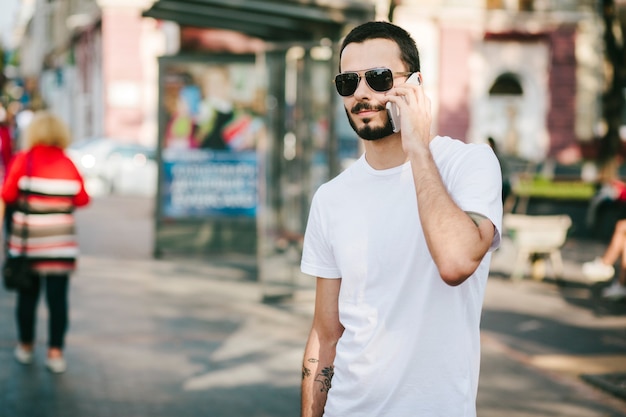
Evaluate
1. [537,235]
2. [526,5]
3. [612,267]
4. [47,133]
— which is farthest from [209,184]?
[526,5]

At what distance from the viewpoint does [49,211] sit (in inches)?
263

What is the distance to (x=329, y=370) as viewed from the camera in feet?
8.84

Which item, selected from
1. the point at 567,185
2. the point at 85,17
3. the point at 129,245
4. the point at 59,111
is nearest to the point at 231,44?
the point at 129,245

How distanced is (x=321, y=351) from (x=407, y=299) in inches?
16.3

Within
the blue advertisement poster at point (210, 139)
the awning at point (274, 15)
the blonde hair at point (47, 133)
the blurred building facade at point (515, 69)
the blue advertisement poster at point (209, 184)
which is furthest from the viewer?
the blurred building facade at point (515, 69)

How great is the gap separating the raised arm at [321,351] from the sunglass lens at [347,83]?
0.51m

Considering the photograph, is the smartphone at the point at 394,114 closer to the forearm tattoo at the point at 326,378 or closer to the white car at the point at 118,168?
the forearm tattoo at the point at 326,378

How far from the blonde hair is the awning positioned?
297 centimetres

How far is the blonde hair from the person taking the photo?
6.74 metres

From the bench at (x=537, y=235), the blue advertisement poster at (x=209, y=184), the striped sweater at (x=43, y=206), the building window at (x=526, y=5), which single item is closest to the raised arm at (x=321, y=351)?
the striped sweater at (x=43, y=206)

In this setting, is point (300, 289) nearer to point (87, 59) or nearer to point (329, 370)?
point (329, 370)

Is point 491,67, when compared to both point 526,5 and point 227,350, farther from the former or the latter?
point 227,350

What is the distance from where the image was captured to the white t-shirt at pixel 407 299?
238 cm

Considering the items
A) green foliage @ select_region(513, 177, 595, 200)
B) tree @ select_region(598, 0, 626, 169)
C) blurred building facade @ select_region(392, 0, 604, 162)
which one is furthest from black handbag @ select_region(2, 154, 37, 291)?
blurred building facade @ select_region(392, 0, 604, 162)
